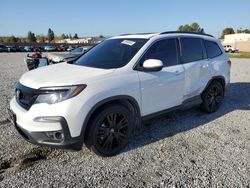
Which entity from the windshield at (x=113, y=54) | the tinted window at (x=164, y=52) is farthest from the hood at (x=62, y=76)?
the tinted window at (x=164, y=52)

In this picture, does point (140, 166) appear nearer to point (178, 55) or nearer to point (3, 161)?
point (3, 161)

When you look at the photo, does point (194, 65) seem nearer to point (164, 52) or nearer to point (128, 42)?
point (164, 52)

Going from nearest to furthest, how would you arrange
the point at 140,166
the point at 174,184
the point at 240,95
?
the point at 174,184 < the point at 140,166 < the point at 240,95

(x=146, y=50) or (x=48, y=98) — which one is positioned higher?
(x=146, y=50)

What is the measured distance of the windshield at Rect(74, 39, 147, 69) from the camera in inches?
160

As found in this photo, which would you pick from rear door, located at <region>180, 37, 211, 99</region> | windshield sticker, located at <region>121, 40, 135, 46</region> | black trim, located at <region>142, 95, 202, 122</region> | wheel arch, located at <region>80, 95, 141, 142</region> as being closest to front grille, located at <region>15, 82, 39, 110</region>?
wheel arch, located at <region>80, 95, 141, 142</region>

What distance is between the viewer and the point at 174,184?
3139 mm

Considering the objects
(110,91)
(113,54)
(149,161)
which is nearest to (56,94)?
(110,91)

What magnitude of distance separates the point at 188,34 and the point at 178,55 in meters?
0.73

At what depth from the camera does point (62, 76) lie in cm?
357

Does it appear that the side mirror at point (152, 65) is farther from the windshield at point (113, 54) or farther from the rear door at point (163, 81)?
the windshield at point (113, 54)

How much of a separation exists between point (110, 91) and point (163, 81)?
113cm

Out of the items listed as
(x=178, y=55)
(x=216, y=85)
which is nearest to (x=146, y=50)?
(x=178, y=55)

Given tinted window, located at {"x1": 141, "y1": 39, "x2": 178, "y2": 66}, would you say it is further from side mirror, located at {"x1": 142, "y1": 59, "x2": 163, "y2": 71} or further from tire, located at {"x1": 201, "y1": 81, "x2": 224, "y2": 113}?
tire, located at {"x1": 201, "y1": 81, "x2": 224, "y2": 113}
